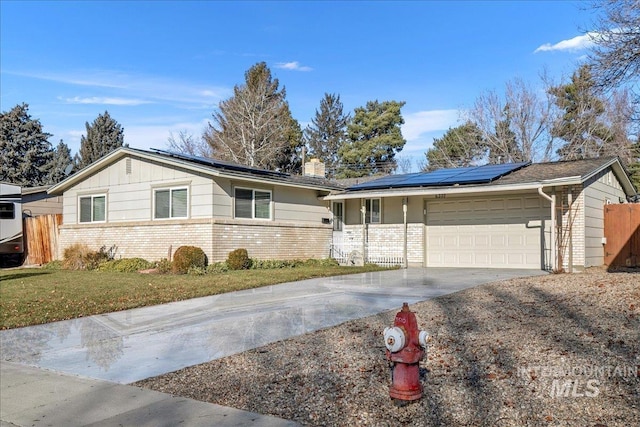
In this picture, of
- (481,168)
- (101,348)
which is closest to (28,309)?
(101,348)

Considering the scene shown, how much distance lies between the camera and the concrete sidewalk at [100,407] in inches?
190

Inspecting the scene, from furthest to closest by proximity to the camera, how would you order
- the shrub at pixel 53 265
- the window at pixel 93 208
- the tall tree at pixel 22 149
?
the tall tree at pixel 22 149
the window at pixel 93 208
the shrub at pixel 53 265

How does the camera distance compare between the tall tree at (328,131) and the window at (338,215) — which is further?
the tall tree at (328,131)

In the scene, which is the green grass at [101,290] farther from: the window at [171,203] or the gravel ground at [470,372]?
the gravel ground at [470,372]

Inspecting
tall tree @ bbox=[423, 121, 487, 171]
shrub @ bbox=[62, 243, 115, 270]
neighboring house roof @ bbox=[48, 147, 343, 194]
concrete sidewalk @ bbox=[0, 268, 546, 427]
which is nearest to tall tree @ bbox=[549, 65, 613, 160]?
tall tree @ bbox=[423, 121, 487, 171]

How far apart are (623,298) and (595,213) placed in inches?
425

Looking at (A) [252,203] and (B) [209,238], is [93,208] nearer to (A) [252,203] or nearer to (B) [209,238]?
(B) [209,238]

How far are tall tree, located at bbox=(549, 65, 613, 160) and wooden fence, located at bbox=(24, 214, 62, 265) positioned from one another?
2753 centimetres

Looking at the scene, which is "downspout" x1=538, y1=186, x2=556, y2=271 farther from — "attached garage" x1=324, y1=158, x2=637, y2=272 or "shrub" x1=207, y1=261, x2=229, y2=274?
"shrub" x1=207, y1=261, x2=229, y2=274

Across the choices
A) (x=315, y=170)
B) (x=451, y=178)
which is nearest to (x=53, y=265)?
(x=315, y=170)

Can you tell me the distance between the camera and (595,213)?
17453 millimetres

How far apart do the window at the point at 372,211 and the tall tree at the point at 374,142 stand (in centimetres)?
2568

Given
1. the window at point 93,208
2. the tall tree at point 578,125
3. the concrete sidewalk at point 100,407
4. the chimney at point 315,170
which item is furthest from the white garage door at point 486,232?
the tall tree at point 578,125

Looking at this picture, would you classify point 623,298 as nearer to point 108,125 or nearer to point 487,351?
point 487,351
